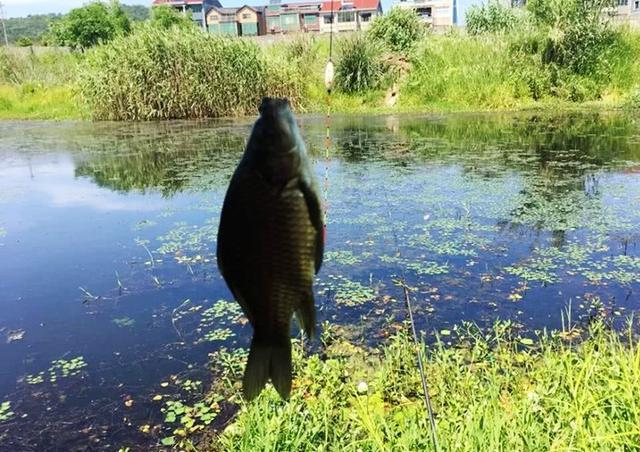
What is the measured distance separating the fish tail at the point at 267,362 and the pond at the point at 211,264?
226 centimetres

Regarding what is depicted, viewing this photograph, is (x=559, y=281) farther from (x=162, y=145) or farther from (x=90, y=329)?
(x=162, y=145)

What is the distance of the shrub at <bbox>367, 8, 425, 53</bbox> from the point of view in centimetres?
2070

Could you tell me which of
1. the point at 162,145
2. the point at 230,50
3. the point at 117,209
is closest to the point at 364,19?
the point at 230,50

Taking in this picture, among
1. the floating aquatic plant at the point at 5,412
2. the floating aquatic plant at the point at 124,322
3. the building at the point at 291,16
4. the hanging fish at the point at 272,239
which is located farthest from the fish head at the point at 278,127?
the building at the point at 291,16

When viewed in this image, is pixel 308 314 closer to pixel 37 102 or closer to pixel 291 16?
pixel 37 102

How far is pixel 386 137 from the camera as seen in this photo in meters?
13.2

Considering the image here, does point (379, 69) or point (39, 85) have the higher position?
point (39, 85)

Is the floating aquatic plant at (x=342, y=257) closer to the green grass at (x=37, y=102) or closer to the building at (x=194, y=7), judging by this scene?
the green grass at (x=37, y=102)

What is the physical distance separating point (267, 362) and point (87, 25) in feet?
174

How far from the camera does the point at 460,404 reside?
2852 mm

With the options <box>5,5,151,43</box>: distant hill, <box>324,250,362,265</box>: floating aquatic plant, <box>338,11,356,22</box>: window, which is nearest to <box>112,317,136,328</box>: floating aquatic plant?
<box>324,250,362,265</box>: floating aquatic plant

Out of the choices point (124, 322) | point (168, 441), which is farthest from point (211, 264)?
point (168, 441)

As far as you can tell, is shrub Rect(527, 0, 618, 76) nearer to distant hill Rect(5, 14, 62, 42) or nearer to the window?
the window

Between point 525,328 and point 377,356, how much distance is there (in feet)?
3.60
